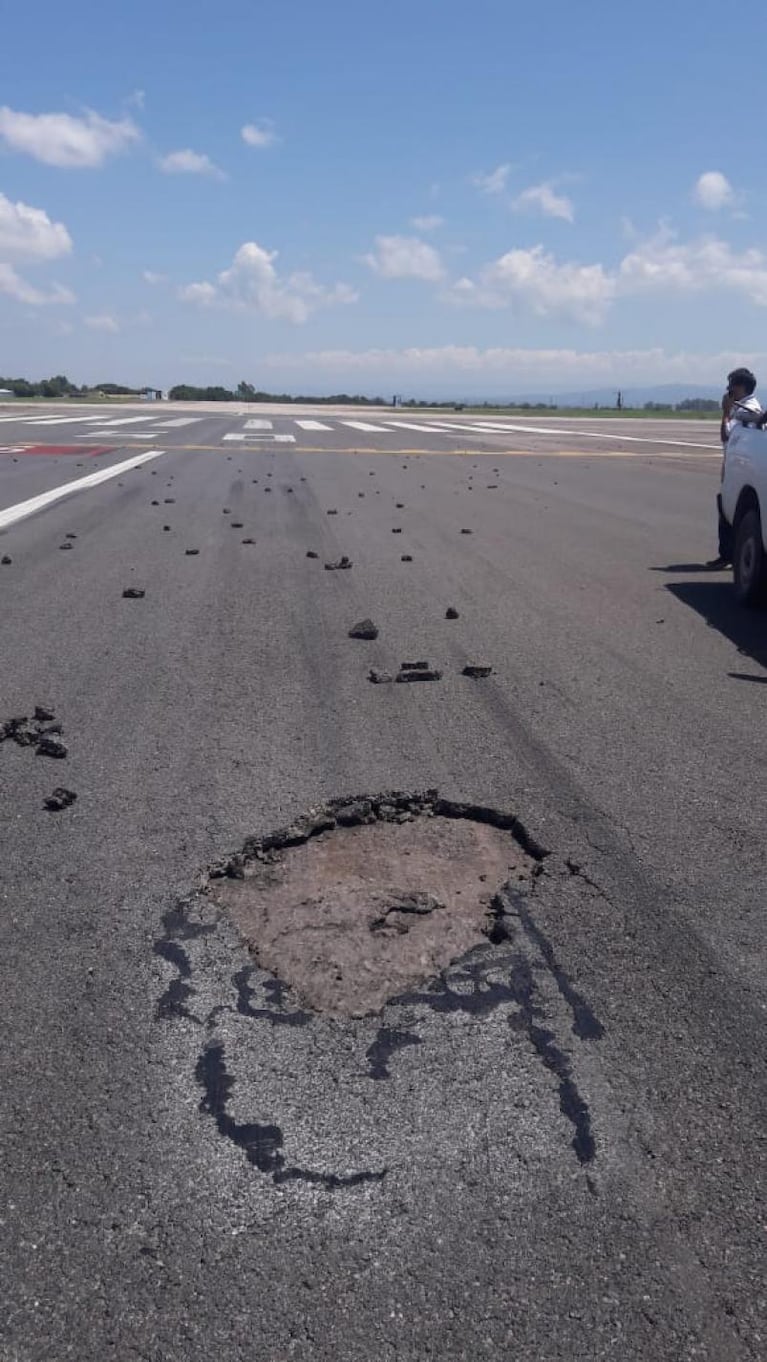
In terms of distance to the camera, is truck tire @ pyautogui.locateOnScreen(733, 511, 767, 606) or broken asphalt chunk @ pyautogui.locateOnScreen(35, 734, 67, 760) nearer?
broken asphalt chunk @ pyautogui.locateOnScreen(35, 734, 67, 760)

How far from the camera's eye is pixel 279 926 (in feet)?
14.1

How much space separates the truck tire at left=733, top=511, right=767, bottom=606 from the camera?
999 cm

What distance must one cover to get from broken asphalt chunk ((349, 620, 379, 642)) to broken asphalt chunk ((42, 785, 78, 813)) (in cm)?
353

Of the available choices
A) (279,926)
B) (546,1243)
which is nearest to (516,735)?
(279,926)

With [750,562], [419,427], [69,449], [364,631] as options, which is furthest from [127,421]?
[364,631]

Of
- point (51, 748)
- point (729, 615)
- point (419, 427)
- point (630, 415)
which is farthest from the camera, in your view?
point (630, 415)

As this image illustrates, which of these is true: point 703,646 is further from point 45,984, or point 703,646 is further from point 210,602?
point 45,984

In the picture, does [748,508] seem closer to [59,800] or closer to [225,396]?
[59,800]

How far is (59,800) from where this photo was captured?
5.32m

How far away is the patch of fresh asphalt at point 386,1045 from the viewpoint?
267cm

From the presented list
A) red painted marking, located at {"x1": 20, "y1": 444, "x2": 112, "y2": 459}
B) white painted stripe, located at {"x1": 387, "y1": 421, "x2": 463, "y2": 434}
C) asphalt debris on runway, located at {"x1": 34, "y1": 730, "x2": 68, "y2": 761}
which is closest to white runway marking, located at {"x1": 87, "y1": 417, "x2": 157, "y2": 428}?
white painted stripe, located at {"x1": 387, "y1": 421, "x2": 463, "y2": 434}

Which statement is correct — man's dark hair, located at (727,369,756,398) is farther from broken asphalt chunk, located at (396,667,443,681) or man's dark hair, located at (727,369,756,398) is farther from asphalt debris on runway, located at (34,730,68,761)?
asphalt debris on runway, located at (34,730,68,761)

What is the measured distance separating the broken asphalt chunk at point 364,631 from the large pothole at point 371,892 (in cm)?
324

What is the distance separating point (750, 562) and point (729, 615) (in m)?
0.50
